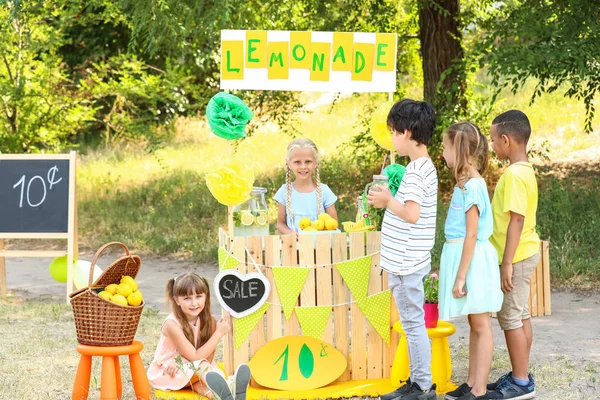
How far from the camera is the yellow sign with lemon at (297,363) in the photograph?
15.9 feet

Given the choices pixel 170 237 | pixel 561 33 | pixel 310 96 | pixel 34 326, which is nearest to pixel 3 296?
pixel 34 326

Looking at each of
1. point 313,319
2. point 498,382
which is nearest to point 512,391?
point 498,382

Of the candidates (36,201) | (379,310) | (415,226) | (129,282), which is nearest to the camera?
(415,226)

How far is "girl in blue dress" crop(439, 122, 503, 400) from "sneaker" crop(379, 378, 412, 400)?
0.95 ft

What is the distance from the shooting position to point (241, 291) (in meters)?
4.80

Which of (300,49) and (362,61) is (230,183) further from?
(362,61)

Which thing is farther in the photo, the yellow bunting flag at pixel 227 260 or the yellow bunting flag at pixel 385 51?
the yellow bunting flag at pixel 385 51

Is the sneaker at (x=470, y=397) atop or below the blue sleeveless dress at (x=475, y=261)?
below

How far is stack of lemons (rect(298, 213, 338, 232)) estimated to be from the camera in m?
5.10

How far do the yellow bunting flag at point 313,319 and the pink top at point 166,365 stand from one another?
1.81 feet

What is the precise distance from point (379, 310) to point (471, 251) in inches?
30.9

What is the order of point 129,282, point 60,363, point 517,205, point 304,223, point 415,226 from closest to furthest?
point 415,226, point 517,205, point 129,282, point 304,223, point 60,363

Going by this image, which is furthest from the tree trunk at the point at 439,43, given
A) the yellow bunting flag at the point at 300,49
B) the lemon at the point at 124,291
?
the lemon at the point at 124,291

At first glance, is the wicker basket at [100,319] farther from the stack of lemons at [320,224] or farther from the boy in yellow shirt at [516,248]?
the boy in yellow shirt at [516,248]
